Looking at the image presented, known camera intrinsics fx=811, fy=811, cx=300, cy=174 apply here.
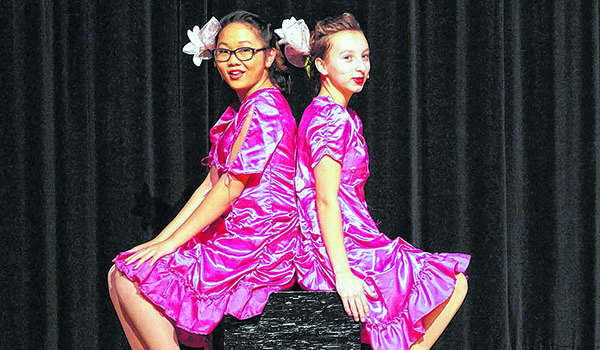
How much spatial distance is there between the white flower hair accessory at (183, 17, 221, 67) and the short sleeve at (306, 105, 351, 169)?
1.37ft

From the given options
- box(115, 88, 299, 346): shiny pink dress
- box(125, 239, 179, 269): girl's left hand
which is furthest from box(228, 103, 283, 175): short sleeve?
box(125, 239, 179, 269): girl's left hand

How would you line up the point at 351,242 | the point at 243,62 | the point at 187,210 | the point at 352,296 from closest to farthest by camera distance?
the point at 352,296 → the point at 351,242 → the point at 243,62 → the point at 187,210

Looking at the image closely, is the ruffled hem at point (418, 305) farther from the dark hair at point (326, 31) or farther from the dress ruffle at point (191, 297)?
the dark hair at point (326, 31)

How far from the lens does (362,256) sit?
6.66 ft

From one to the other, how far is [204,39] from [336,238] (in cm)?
72

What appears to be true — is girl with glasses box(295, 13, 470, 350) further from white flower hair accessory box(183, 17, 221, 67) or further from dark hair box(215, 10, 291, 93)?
white flower hair accessory box(183, 17, 221, 67)

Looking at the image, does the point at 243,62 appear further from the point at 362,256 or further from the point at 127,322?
the point at 127,322

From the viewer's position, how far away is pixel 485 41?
10.2 feet

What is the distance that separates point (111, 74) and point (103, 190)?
1.39 ft

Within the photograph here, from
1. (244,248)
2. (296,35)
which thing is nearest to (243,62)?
(296,35)

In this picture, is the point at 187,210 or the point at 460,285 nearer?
the point at 460,285

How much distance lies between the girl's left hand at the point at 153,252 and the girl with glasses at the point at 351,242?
331mm

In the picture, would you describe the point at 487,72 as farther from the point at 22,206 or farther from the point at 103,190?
the point at 22,206

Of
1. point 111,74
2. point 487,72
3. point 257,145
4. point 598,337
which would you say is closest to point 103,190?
point 111,74
